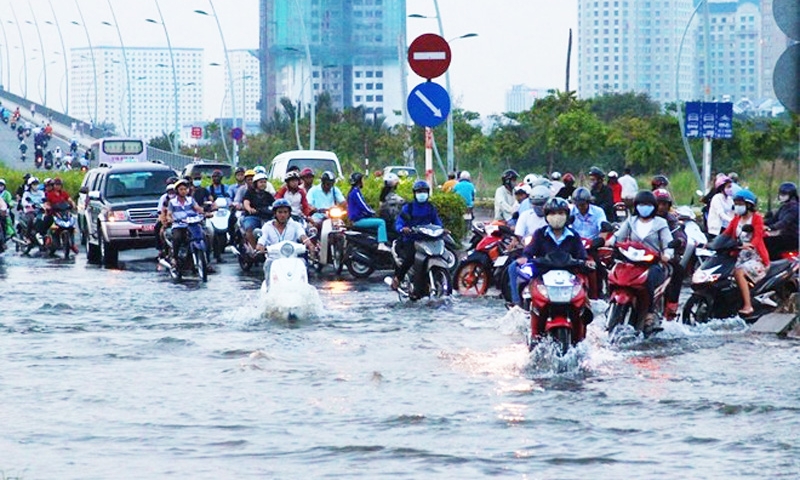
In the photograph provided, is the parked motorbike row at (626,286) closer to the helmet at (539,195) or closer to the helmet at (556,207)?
the helmet at (556,207)

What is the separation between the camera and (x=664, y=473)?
9141 mm

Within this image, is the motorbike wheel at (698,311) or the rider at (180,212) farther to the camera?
the rider at (180,212)

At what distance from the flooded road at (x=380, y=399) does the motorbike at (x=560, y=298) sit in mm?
197

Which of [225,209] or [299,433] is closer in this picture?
[299,433]

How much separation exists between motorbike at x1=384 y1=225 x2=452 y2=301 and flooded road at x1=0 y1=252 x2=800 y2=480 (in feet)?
3.04

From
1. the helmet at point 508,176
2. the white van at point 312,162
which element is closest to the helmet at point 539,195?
the helmet at point 508,176

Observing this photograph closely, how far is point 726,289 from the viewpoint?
17.5 metres

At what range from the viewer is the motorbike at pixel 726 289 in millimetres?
17297

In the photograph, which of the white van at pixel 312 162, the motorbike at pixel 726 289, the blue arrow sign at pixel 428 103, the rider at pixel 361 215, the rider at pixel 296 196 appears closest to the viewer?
the motorbike at pixel 726 289

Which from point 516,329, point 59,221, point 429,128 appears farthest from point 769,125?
point 516,329

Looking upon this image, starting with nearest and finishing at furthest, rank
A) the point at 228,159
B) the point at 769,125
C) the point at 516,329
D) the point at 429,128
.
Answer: the point at 516,329 < the point at 429,128 < the point at 769,125 < the point at 228,159

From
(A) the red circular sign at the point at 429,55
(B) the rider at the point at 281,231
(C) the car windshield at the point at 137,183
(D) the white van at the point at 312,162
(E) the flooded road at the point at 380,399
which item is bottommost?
(E) the flooded road at the point at 380,399

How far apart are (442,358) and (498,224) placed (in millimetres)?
7067

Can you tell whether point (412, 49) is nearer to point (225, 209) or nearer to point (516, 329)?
point (516, 329)
